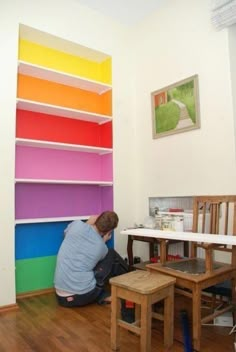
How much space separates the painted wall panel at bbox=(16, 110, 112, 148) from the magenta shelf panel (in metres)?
0.15

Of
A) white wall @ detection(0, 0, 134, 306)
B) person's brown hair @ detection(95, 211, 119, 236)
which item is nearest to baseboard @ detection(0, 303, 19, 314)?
white wall @ detection(0, 0, 134, 306)

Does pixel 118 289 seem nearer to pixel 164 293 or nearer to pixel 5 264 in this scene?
pixel 164 293

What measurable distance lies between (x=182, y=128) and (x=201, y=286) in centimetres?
178

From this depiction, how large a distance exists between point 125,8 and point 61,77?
1169 millimetres

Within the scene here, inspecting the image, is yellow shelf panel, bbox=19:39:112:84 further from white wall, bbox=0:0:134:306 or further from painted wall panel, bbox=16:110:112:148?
painted wall panel, bbox=16:110:112:148

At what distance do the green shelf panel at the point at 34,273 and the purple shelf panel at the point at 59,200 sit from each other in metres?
0.48

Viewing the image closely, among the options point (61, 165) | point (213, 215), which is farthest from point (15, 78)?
point (213, 215)

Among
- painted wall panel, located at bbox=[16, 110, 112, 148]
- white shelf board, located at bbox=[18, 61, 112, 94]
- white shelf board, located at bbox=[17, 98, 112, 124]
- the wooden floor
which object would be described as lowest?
the wooden floor

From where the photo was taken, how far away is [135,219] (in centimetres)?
371

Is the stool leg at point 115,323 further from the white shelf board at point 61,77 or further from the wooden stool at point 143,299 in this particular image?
the white shelf board at point 61,77

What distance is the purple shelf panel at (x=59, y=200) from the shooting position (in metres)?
3.14

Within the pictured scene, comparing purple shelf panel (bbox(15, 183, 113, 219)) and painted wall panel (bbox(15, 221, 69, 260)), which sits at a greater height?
purple shelf panel (bbox(15, 183, 113, 219))

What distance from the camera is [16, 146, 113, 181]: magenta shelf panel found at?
10.4 ft

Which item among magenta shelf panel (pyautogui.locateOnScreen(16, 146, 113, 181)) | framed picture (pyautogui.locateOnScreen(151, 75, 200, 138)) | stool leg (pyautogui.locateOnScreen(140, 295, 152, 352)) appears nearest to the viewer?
stool leg (pyautogui.locateOnScreen(140, 295, 152, 352))
